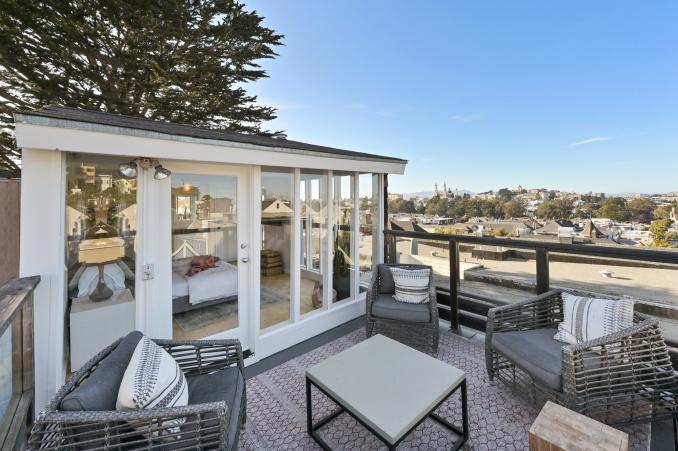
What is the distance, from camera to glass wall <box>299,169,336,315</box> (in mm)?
3818

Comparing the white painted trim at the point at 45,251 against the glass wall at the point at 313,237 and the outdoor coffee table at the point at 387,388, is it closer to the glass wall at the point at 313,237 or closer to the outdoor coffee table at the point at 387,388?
the outdoor coffee table at the point at 387,388

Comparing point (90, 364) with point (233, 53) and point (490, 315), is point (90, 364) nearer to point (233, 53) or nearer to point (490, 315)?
point (490, 315)

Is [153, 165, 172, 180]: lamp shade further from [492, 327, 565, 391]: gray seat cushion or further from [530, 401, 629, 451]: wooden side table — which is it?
[492, 327, 565, 391]: gray seat cushion

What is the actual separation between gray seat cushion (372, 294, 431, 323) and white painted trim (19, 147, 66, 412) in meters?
2.90

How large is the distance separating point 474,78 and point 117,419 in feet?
48.1

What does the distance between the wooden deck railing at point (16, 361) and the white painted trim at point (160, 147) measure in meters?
0.96

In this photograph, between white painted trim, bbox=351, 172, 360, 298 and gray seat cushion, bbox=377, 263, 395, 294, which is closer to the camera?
gray seat cushion, bbox=377, 263, 395, 294

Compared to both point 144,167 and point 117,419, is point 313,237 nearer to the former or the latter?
point 144,167

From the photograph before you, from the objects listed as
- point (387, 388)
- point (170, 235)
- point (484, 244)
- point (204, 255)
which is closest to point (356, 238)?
point (484, 244)

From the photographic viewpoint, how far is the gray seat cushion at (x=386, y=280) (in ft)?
12.9

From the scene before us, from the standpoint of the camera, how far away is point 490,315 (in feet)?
9.11

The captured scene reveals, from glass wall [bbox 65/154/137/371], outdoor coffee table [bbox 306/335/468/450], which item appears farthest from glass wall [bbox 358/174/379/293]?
glass wall [bbox 65/154/137/371]

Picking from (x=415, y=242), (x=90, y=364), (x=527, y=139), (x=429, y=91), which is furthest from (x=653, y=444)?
(x=527, y=139)

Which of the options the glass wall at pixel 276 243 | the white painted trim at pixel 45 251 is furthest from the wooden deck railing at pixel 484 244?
the white painted trim at pixel 45 251
